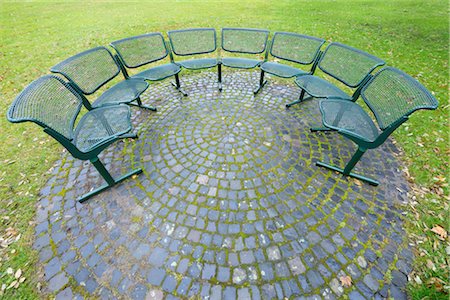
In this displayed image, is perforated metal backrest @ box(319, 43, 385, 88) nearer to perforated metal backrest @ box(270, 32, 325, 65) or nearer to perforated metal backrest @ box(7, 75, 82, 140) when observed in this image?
perforated metal backrest @ box(270, 32, 325, 65)

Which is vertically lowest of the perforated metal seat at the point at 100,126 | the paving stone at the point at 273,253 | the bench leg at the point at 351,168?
the paving stone at the point at 273,253

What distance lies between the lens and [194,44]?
536 cm

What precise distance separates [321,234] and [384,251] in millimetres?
703

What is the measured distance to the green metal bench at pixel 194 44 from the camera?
16.8 ft

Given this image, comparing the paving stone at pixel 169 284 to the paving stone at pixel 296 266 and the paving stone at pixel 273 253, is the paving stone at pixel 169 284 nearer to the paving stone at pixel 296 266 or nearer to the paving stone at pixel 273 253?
the paving stone at pixel 273 253

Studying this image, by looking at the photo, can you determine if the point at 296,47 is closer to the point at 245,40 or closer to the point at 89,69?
the point at 245,40

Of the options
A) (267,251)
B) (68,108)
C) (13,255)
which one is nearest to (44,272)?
(13,255)

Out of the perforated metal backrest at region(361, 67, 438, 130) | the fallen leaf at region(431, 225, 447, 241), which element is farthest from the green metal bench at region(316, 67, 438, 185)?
the fallen leaf at region(431, 225, 447, 241)

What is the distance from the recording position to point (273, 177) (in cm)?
330

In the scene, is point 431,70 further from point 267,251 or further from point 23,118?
point 23,118

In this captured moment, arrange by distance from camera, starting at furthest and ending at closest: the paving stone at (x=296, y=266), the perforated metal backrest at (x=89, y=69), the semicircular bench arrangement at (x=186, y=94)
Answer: the perforated metal backrest at (x=89, y=69), the semicircular bench arrangement at (x=186, y=94), the paving stone at (x=296, y=266)

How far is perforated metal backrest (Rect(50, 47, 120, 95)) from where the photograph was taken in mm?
3501

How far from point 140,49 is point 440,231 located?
590 cm

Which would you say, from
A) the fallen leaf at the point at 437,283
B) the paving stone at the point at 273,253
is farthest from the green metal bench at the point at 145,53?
the fallen leaf at the point at 437,283
